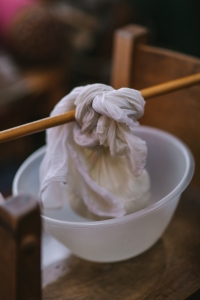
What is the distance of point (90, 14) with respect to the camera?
1969mm

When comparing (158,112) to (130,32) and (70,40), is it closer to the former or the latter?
(130,32)

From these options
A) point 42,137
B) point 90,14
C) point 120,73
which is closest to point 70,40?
point 90,14

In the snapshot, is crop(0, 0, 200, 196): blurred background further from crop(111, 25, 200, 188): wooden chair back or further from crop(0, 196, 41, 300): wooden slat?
crop(0, 196, 41, 300): wooden slat

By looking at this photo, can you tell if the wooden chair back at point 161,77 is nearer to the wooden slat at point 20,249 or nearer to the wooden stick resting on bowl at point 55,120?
the wooden stick resting on bowl at point 55,120

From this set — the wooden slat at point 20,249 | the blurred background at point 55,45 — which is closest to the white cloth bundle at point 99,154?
the wooden slat at point 20,249

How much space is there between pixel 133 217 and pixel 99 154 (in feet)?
0.40

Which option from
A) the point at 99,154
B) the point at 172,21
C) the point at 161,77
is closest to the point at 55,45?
the point at 172,21

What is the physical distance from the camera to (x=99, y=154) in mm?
643

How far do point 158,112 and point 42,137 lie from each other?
1069 millimetres

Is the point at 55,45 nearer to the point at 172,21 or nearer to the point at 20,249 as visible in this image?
the point at 172,21

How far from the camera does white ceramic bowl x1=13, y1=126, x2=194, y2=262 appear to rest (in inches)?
22.7

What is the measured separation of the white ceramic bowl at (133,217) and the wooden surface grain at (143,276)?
20 mm

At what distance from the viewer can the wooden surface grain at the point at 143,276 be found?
1.95 ft

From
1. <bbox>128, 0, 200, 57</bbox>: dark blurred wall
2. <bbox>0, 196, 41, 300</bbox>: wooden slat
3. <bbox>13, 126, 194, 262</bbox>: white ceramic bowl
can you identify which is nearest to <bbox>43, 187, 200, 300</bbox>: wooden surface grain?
<bbox>13, 126, 194, 262</bbox>: white ceramic bowl
